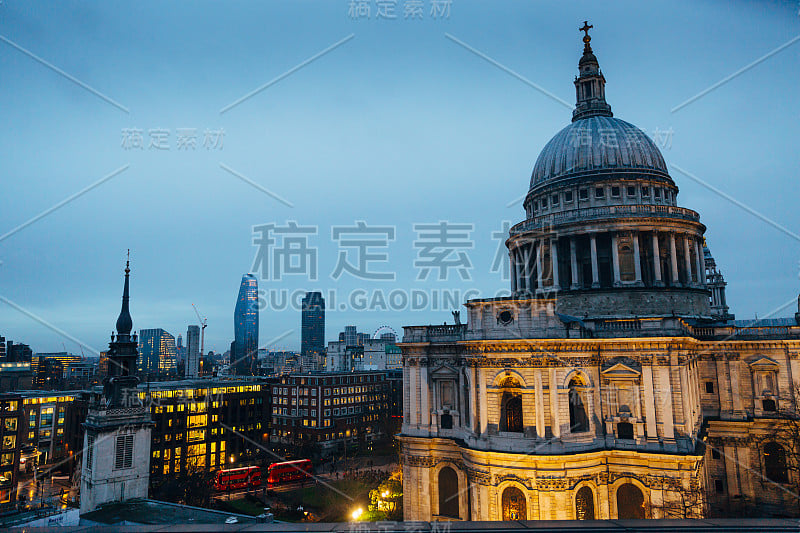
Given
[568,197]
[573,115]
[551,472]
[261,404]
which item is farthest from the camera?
[261,404]

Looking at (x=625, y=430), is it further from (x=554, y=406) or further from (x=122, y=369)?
(x=122, y=369)

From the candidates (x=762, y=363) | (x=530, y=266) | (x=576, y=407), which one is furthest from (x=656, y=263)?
(x=576, y=407)

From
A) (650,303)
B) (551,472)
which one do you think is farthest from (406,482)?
(650,303)

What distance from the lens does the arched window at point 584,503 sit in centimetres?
3781

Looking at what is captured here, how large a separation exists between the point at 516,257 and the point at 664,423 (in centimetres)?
2916

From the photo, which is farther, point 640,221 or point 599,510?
point 640,221

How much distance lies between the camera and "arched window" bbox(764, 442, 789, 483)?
151 feet

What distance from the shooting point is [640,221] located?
52.7 metres

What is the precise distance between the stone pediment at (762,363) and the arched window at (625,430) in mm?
17904

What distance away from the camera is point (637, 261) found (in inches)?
2063

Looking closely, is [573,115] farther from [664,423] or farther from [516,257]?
[664,423]

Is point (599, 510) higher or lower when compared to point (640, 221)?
lower

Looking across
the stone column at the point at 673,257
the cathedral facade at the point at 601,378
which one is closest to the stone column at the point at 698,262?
the cathedral facade at the point at 601,378

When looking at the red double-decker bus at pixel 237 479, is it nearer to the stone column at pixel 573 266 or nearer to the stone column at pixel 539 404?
the stone column at pixel 539 404
